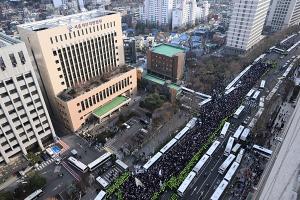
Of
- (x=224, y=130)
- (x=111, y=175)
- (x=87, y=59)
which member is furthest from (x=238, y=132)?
(x=87, y=59)

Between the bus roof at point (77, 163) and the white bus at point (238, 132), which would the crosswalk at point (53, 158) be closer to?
the bus roof at point (77, 163)

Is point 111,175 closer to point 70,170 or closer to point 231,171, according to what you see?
point 70,170

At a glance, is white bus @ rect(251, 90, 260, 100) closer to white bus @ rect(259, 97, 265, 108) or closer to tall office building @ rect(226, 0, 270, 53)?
white bus @ rect(259, 97, 265, 108)

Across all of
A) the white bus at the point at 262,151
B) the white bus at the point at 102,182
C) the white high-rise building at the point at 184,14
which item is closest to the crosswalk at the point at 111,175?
the white bus at the point at 102,182

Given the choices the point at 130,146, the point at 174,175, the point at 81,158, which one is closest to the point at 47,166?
the point at 81,158

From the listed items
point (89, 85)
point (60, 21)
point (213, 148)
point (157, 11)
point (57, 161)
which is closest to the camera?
point (213, 148)

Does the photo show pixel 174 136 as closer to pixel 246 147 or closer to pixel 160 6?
pixel 246 147
